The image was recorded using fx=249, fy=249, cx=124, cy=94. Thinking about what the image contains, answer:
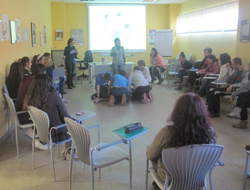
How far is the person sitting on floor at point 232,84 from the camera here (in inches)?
199

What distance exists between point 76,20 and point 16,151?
852cm

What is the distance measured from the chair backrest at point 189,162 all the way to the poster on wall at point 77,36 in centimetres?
1002

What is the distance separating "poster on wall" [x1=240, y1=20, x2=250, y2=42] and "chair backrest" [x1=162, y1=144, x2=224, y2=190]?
184 inches

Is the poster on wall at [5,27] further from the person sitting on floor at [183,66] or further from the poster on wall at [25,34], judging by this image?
the person sitting on floor at [183,66]

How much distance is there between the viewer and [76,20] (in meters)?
11.0

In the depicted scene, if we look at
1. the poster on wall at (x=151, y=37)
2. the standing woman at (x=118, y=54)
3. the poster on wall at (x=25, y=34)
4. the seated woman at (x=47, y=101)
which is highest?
the poster on wall at (x=151, y=37)

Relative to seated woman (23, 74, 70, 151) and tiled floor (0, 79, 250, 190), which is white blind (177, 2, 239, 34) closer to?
tiled floor (0, 79, 250, 190)

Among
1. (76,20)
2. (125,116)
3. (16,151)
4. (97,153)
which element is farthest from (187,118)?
(76,20)

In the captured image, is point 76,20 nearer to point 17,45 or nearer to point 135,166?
point 17,45

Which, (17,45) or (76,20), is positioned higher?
(76,20)

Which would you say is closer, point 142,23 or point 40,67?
point 40,67

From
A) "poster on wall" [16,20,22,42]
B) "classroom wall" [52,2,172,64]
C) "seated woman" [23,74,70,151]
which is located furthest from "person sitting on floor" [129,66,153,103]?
"classroom wall" [52,2,172,64]

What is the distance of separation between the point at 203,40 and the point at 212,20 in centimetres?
81

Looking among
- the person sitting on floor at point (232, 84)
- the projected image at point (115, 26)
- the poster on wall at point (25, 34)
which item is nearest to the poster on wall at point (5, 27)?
the poster on wall at point (25, 34)
